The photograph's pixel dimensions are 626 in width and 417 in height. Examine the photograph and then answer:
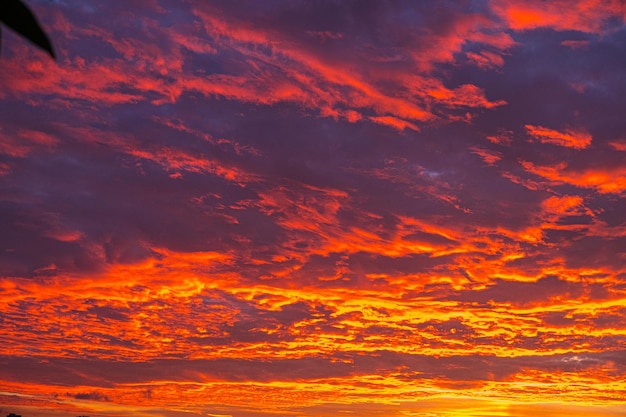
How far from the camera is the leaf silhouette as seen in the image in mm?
2273

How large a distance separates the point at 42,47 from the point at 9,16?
0.67 ft

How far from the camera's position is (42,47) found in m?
2.42

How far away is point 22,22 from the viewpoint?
234 centimetres

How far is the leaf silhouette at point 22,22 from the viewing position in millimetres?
2273

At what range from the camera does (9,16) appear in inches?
92.0
